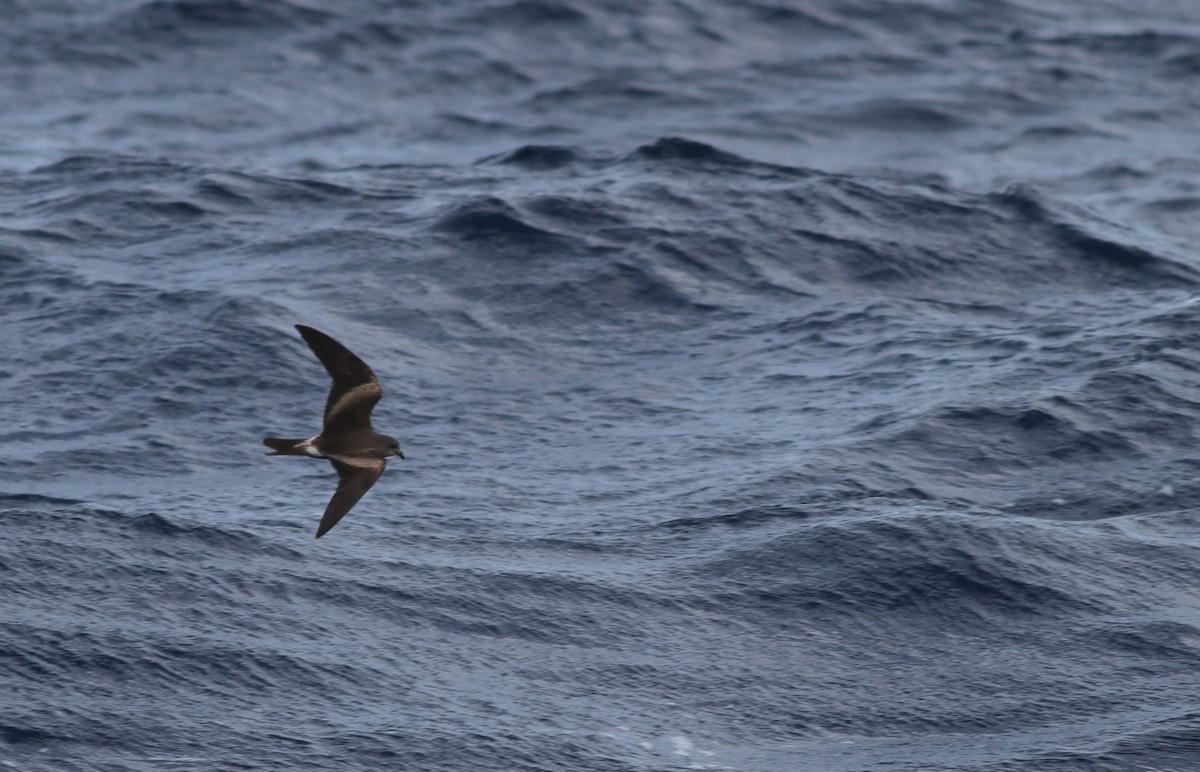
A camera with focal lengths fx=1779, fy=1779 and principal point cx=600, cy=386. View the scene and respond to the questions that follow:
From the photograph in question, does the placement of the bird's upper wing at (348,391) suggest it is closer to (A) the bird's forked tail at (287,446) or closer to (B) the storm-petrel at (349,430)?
(B) the storm-petrel at (349,430)

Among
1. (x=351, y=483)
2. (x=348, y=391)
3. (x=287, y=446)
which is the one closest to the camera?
(x=287, y=446)

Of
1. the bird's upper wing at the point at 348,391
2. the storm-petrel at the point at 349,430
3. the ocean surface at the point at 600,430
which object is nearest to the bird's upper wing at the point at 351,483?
the storm-petrel at the point at 349,430

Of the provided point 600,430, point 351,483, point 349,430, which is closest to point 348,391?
point 349,430

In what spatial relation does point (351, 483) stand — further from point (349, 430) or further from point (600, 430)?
point (600, 430)

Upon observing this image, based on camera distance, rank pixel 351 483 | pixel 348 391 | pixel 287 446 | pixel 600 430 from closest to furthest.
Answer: pixel 287 446 < pixel 351 483 < pixel 348 391 < pixel 600 430

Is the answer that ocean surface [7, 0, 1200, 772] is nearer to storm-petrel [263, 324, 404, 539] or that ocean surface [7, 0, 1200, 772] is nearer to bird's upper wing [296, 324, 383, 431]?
storm-petrel [263, 324, 404, 539]

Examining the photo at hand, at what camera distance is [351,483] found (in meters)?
9.98

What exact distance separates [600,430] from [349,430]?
463 cm

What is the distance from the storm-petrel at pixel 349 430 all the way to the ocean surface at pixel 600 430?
61.0 inches

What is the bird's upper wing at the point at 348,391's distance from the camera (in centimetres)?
1000

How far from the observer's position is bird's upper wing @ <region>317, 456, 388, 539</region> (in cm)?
970

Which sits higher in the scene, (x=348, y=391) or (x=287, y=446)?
(x=348, y=391)

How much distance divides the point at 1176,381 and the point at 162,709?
9320mm

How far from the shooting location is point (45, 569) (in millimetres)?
11883
